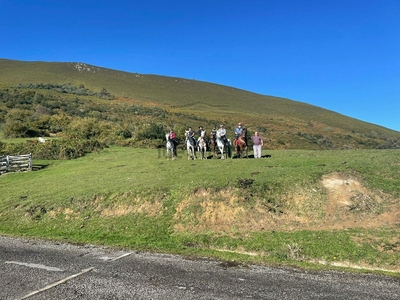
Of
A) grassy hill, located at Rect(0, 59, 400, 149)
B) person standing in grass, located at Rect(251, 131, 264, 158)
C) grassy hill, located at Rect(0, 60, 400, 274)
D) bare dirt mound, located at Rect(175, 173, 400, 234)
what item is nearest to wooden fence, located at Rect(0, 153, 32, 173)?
grassy hill, located at Rect(0, 60, 400, 274)

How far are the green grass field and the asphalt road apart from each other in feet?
3.53

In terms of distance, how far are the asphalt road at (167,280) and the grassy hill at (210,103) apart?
58.5 m

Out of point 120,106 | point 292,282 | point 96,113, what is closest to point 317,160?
point 292,282

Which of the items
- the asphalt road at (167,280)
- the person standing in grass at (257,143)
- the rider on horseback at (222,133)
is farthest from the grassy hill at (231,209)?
the rider on horseback at (222,133)

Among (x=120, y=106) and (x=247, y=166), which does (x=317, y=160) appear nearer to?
(x=247, y=166)

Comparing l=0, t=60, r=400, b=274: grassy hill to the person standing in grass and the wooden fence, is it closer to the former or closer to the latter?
the wooden fence

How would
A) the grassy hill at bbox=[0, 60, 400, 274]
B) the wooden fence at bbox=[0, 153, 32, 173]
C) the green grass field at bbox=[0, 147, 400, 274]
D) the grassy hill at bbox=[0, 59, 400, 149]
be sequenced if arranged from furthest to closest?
1. the grassy hill at bbox=[0, 59, 400, 149]
2. the wooden fence at bbox=[0, 153, 32, 173]
3. the grassy hill at bbox=[0, 60, 400, 274]
4. the green grass field at bbox=[0, 147, 400, 274]

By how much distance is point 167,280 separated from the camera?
857cm

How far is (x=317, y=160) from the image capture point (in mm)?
19453

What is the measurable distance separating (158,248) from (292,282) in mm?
5044

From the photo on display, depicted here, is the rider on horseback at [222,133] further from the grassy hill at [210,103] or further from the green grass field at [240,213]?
the grassy hill at [210,103]

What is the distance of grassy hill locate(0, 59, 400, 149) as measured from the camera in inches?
3081

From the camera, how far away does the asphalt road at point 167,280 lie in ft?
25.1

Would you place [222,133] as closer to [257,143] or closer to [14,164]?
[257,143]
